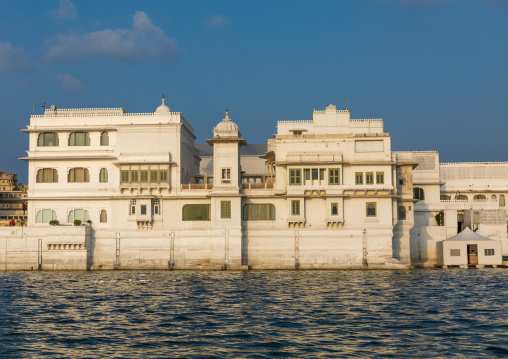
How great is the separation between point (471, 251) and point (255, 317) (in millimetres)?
37321

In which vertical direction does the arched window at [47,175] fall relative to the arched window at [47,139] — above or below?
below

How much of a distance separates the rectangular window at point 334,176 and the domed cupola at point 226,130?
9228mm

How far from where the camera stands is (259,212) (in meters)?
58.3

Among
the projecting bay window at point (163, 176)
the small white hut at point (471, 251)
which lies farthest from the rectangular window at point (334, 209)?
the projecting bay window at point (163, 176)

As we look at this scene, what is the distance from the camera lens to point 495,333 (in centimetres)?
2673

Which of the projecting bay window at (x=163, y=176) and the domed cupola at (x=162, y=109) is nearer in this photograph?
the projecting bay window at (x=163, y=176)

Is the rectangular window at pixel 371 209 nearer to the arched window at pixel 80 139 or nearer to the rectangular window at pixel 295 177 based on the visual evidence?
the rectangular window at pixel 295 177

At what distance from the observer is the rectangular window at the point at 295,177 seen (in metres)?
57.0

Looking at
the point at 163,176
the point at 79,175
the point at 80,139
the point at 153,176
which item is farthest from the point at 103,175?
the point at 163,176

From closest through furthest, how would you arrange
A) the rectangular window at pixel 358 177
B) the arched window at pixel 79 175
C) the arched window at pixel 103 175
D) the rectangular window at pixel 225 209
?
the rectangular window at pixel 225 209 < the rectangular window at pixel 358 177 < the arched window at pixel 103 175 < the arched window at pixel 79 175

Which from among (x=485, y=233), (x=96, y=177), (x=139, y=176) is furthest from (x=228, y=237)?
(x=485, y=233)

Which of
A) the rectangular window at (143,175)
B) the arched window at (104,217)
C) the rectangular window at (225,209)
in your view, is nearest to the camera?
the rectangular window at (225,209)

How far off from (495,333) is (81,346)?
17261mm

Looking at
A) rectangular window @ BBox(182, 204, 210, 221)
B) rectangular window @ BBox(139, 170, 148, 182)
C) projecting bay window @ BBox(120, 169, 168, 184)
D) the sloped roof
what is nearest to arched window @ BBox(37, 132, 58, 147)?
projecting bay window @ BBox(120, 169, 168, 184)
